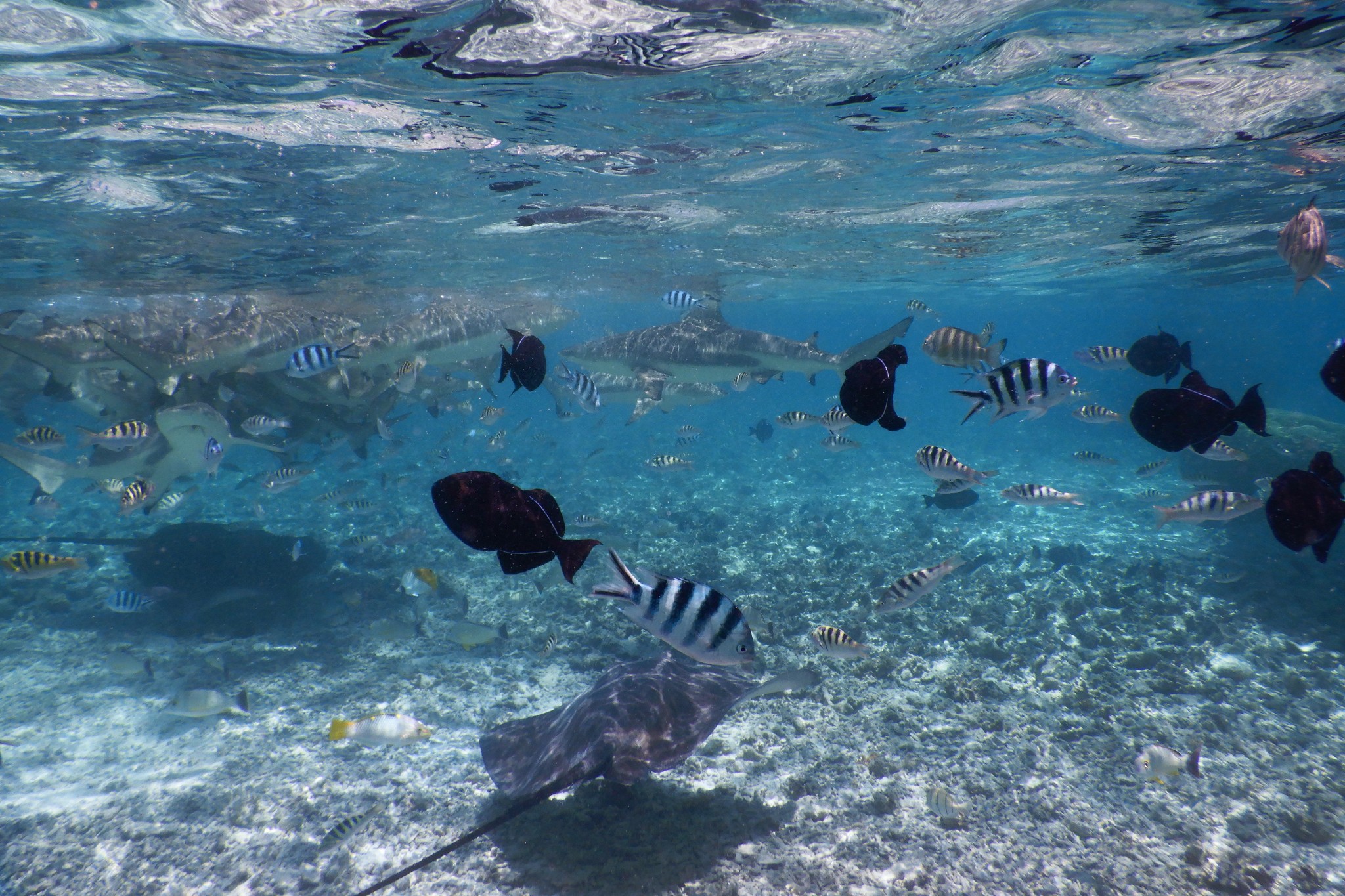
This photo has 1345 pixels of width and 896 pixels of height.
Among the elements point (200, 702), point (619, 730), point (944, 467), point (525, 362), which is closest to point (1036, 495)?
point (944, 467)

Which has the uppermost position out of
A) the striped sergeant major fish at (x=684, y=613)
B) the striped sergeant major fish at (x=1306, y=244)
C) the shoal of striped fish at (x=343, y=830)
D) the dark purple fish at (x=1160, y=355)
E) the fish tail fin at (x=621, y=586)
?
the striped sergeant major fish at (x=1306, y=244)

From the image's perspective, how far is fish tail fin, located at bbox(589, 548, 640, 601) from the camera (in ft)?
8.61

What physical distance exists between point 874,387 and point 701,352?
481 inches

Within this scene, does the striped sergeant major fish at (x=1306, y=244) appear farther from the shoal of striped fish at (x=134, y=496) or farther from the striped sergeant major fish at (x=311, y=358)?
the shoal of striped fish at (x=134, y=496)

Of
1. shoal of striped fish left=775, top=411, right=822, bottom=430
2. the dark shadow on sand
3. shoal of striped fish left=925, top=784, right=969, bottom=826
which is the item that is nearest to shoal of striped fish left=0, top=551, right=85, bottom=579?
the dark shadow on sand

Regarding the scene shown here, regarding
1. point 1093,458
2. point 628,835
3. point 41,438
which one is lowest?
point 628,835

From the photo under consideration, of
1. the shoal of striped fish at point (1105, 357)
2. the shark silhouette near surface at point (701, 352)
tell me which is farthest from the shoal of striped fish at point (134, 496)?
the shoal of striped fish at point (1105, 357)

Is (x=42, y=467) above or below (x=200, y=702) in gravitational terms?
above

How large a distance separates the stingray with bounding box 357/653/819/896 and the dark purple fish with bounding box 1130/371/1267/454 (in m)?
2.97

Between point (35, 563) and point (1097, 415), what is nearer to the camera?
point (35, 563)

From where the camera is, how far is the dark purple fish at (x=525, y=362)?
4062mm

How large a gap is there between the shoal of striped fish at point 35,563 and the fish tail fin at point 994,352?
10488 mm

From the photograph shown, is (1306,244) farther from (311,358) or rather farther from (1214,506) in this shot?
(311,358)

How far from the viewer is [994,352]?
5691 millimetres
